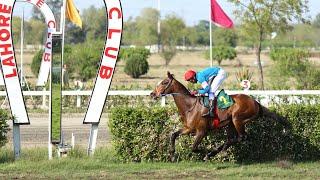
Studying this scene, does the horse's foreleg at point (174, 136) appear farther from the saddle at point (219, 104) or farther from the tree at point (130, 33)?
the tree at point (130, 33)

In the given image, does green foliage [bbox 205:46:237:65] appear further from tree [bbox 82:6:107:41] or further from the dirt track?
the dirt track

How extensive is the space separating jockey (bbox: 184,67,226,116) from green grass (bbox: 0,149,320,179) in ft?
3.62

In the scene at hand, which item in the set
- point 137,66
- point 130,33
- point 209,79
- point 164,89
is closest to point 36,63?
point 137,66

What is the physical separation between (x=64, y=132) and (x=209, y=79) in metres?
6.47

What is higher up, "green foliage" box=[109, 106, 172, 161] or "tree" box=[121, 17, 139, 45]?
"tree" box=[121, 17, 139, 45]

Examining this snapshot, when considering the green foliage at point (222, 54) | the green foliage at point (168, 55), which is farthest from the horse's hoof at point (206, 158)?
the green foliage at point (222, 54)

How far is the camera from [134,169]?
11.1 m

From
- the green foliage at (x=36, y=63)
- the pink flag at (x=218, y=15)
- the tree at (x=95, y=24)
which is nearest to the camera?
the pink flag at (x=218, y=15)

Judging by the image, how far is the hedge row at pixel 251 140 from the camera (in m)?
12.0

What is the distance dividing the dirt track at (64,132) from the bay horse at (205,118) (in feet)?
10.1

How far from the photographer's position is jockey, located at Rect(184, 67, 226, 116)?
11625 mm

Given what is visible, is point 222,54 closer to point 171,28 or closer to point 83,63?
point 83,63

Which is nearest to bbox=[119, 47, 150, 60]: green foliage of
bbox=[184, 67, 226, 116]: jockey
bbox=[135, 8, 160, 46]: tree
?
bbox=[184, 67, 226, 116]: jockey

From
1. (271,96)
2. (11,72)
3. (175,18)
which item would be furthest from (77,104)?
(175,18)
